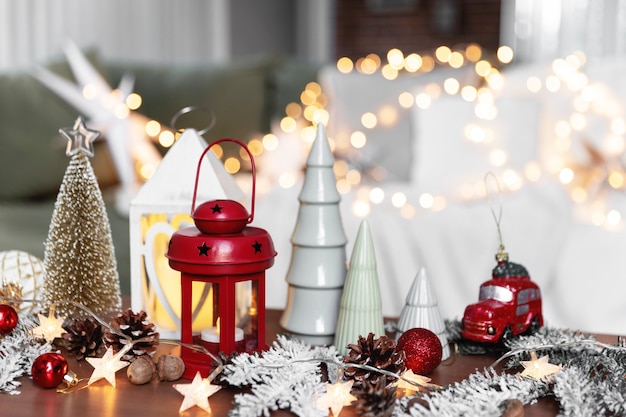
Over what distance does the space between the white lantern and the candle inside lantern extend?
57 millimetres

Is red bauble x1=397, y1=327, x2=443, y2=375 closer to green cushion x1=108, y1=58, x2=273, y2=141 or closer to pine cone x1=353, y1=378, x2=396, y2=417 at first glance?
pine cone x1=353, y1=378, x2=396, y2=417

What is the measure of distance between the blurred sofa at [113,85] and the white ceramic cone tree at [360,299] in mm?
1193

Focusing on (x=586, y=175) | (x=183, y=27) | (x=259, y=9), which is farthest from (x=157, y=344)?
(x=259, y=9)

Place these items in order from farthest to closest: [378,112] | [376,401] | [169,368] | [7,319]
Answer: [378,112] < [7,319] < [169,368] < [376,401]

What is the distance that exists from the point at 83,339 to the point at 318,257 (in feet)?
0.93

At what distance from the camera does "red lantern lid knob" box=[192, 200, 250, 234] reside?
0.74m

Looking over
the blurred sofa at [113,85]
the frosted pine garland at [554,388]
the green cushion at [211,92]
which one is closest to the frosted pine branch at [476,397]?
the frosted pine garland at [554,388]

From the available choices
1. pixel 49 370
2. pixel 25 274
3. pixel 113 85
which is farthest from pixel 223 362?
pixel 113 85

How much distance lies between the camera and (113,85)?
8.21 feet

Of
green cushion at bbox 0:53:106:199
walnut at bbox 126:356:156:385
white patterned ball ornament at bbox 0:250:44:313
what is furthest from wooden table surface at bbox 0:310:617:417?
green cushion at bbox 0:53:106:199

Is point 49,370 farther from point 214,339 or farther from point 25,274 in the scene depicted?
point 25,274

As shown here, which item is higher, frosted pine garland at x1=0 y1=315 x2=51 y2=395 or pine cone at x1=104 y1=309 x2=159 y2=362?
pine cone at x1=104 y1=309 x2=159 y2=362

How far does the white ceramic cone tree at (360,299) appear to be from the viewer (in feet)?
2.65

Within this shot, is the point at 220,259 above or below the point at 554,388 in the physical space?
above
